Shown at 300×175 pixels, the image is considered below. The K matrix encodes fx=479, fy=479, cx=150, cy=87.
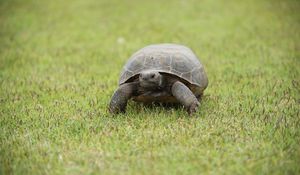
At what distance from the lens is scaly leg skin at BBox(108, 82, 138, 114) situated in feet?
A: 19.8

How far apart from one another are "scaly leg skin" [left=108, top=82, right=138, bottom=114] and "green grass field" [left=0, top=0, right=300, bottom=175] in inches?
5.0

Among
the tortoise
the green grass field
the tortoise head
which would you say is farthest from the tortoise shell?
the green grass field

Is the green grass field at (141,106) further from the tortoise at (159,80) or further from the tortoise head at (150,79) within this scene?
the tortoise head at (150,79)

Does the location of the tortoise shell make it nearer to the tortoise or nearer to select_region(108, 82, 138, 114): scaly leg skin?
the tortoise

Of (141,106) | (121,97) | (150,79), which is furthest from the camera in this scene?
(141,106)

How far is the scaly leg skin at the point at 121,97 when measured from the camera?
19.8ft

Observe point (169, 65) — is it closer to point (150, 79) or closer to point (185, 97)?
point (150, 79)

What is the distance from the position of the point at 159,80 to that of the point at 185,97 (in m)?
0.38

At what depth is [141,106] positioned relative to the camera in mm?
6359

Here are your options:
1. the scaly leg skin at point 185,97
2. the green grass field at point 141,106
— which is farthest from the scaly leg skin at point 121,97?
the scaly leg skin at point 185,97

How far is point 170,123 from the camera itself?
5668mm

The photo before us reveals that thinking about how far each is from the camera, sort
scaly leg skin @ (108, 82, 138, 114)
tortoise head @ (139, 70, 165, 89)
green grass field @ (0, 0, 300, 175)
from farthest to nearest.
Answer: scaly leg skin @ (108, 82, 138, 114)
tortoise head @ (139, 70, 165, 89)
green grass field @ (0, 0, 300, 175)

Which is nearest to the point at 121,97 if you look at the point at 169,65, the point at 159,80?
the point at 159,80

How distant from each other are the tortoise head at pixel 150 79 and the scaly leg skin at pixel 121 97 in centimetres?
22
